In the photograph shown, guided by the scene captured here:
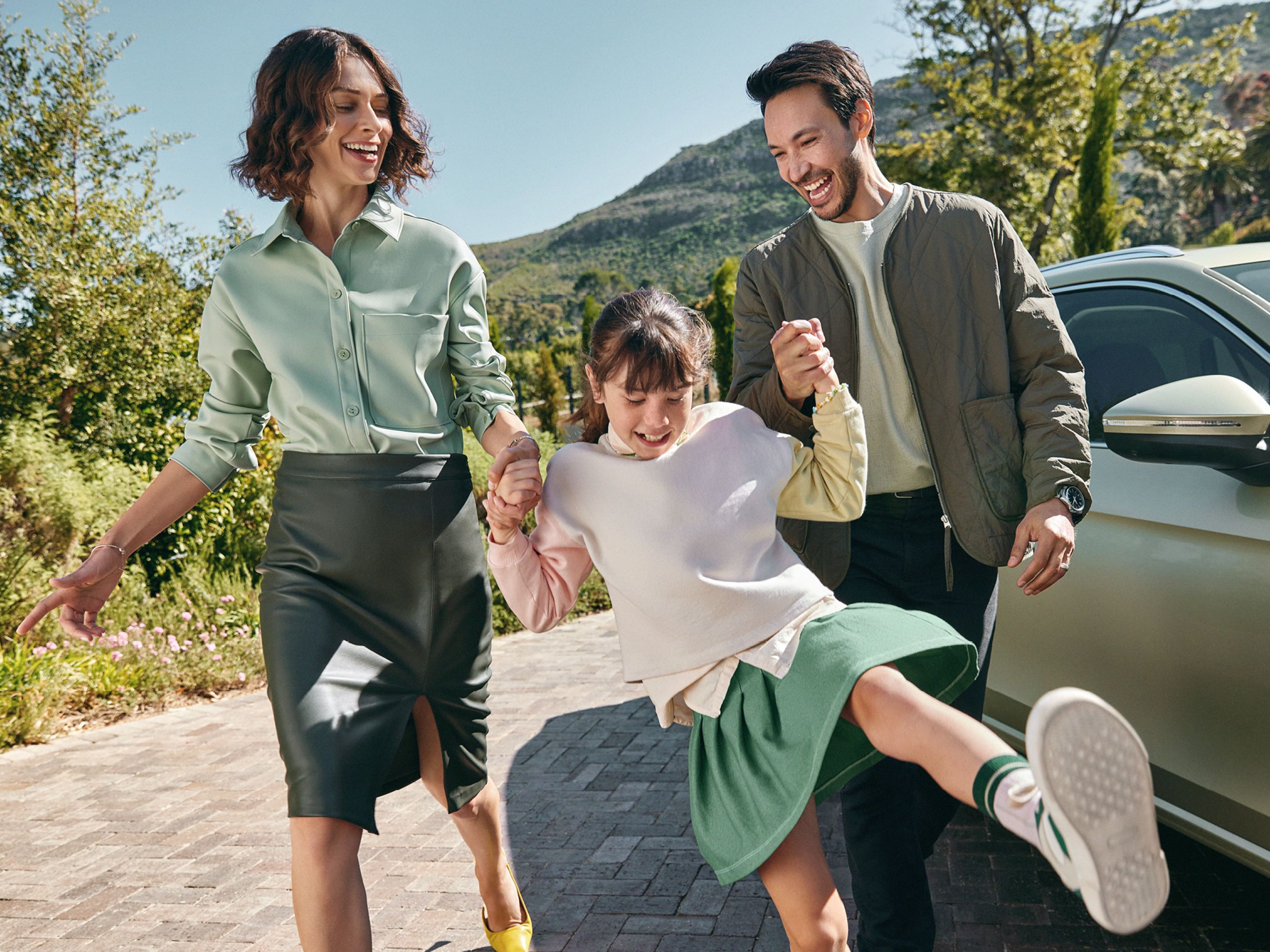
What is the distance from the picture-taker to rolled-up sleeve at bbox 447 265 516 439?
7.41 feet

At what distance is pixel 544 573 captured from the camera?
198 cm

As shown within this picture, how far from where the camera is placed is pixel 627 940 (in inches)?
108

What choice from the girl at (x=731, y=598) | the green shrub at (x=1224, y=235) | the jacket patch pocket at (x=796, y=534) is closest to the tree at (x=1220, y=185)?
the green shrub at (x=1224, y=235)

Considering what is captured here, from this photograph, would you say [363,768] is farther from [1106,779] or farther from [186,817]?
[186,817]

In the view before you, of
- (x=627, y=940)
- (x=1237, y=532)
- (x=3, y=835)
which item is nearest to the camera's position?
(x=1237, y=532)

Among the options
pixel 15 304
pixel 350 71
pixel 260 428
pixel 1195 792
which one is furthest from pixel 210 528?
pixel 1195 792

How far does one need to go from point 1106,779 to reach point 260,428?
197cm

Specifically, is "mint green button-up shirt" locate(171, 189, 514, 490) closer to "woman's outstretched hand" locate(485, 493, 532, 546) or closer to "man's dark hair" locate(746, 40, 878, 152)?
"woman's outstretched hand" locate(485, 493, 532, 546)

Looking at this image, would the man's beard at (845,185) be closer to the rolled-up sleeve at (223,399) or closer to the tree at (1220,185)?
the rolled-up sleeve at (223,399)

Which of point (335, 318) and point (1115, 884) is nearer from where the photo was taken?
point (1115, 884)

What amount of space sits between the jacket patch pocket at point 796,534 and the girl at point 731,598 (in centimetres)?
28

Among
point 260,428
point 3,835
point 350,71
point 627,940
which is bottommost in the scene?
point 627,940

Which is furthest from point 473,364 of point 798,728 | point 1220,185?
point 1220,185

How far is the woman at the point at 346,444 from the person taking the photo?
6.57 feet
